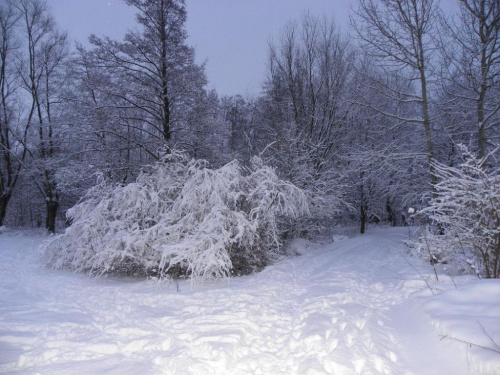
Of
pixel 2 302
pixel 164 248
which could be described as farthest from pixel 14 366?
pixel 164 248

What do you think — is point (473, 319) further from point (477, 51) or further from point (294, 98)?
point (294, 98)

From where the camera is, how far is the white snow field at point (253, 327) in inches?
108

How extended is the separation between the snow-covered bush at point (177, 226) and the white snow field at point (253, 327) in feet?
2.12

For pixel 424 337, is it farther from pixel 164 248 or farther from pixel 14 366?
pixel 164 248

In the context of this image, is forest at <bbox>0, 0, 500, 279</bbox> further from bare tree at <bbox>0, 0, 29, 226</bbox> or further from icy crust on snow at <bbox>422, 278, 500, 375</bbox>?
icy crust on snow at <bbox>422, 278, 500, 375</bbox>

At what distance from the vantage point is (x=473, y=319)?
2.88 m

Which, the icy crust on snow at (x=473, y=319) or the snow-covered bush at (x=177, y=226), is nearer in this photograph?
the icy crust on snow at (x=473, y=319)

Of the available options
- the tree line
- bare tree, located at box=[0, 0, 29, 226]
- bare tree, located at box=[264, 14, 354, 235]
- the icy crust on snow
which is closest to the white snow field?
the icy crust on snow

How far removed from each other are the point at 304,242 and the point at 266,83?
9922 millimetres

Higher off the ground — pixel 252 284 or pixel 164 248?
pixel 164 248

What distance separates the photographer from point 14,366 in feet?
9.31

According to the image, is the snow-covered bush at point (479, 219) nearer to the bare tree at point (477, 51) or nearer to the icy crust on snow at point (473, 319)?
the icy crust on snow at point (473, 319)

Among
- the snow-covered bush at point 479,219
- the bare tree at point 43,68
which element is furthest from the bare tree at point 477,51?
the bare tree at point 43,68

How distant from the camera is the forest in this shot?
6.54 meters
